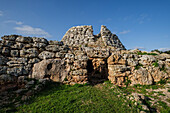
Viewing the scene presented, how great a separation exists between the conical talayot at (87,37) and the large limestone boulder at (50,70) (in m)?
8.98

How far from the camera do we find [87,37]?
68.7 ft

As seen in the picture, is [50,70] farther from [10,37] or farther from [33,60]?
[10,37]

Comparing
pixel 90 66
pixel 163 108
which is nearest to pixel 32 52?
pixel 90 66

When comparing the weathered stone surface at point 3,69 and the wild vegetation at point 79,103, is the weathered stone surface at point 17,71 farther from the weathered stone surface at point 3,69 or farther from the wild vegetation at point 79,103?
the wild vegetation at point 79,103

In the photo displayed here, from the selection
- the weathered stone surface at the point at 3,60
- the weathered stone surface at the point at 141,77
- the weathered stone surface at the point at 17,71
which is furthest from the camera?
the weathered stone surface at the point at 141,77

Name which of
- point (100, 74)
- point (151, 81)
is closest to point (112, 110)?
point (100, 74)

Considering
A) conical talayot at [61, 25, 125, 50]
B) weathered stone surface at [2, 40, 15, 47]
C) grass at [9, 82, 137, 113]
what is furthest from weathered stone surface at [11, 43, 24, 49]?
conical talayot at [61, 25, 125, 50]

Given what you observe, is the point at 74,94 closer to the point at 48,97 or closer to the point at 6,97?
the point at 48,97

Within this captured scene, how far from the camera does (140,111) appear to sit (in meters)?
7.25

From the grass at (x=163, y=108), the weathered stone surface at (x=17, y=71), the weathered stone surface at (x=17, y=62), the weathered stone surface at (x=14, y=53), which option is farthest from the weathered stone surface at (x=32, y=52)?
the grass at (x=163, y=108)

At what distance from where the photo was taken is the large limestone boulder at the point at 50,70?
1098 cm

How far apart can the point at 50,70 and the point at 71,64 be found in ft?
8.84

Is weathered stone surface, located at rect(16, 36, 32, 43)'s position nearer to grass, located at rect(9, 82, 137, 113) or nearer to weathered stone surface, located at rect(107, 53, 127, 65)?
grass, located at rect(9, 82, 137, 113)

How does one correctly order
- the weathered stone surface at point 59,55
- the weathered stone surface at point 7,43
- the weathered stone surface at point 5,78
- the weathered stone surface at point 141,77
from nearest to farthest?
the weathered stone surface at point 5,78 < the weathered stone surface at point 7,43 < the weathered stone surface at point 59,55 < the weathered stone surface at point 141,77
